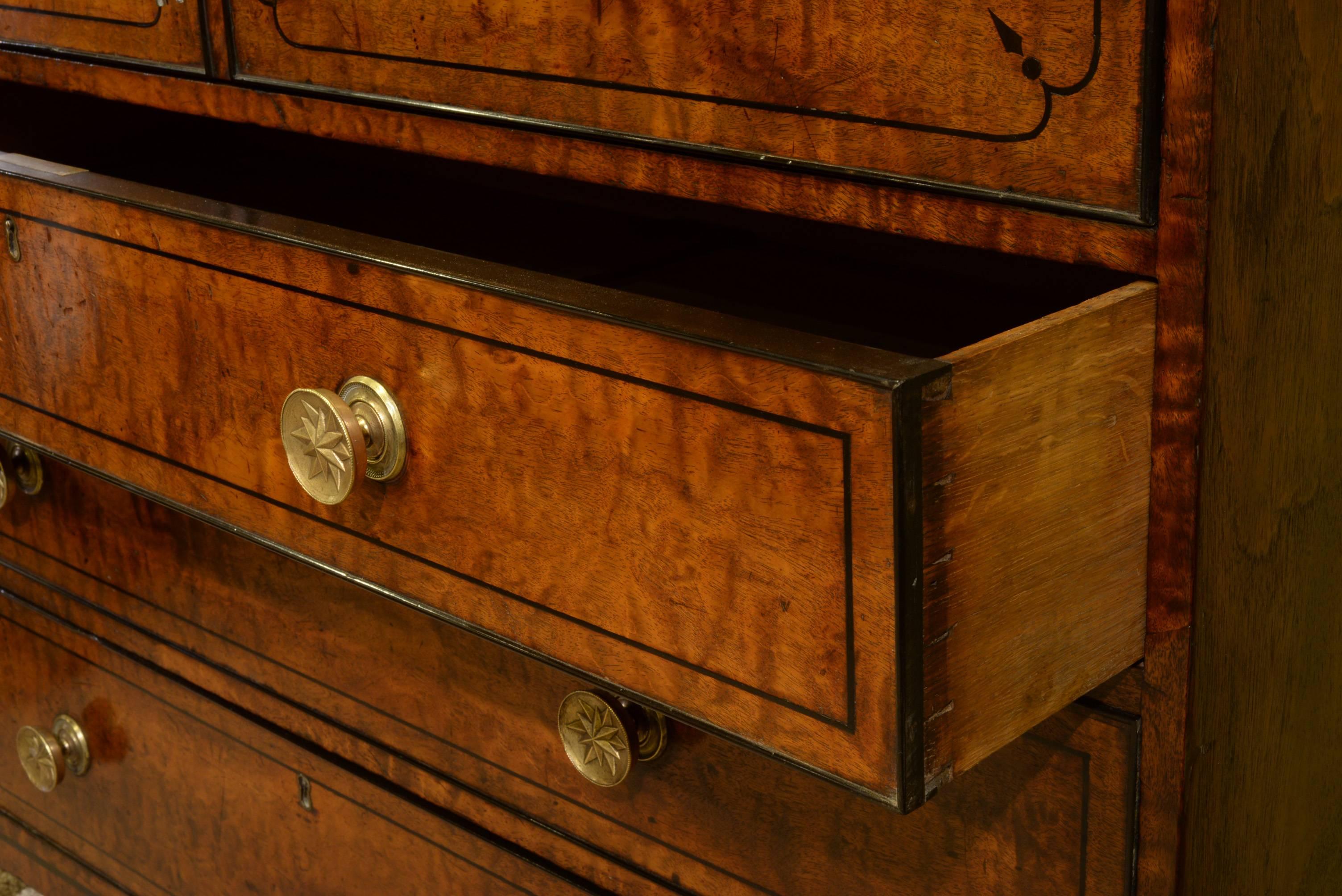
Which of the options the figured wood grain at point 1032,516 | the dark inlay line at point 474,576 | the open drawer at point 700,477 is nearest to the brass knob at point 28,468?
the dark inlay line at point 474,576

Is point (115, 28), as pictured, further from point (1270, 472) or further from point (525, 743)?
point (1270, 472)

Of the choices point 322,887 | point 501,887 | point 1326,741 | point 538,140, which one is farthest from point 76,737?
point 1326,741

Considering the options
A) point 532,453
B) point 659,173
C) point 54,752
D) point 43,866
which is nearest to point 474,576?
point 532,453

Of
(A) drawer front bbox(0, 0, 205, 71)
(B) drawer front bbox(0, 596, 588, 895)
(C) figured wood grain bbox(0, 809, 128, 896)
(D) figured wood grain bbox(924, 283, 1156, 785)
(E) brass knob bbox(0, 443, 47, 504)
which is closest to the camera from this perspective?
(D) figured wood grain bbox(924, 283, 1156, 785)

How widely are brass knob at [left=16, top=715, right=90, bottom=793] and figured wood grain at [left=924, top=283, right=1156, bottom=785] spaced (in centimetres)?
85

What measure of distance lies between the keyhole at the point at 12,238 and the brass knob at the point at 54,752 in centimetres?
49

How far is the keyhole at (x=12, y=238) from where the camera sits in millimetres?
826

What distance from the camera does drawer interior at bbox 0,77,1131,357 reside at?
791 mm

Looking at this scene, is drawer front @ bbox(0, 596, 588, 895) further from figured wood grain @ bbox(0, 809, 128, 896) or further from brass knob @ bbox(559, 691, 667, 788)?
brass knob @ bbox(559, 691, 667, 788)

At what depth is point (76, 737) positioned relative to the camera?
3.97 ft

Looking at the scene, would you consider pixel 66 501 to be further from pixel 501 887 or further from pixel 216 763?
pixel 501 887

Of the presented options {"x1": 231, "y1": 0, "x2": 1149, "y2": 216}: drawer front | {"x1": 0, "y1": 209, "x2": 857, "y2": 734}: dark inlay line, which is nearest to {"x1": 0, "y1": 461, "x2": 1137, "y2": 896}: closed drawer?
{"x1": 0, "y1": 209, "x2": 857, "y2": 734}: dark inlay line

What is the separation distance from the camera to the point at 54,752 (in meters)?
1.20

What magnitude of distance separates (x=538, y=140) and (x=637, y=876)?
0.38 m
